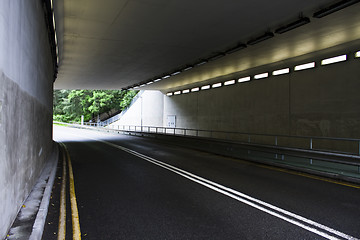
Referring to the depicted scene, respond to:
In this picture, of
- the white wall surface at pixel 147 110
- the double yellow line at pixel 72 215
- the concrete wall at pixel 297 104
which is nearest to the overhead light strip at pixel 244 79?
the concrete wall at pixel 297 104

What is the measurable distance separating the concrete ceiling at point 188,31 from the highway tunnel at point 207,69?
0.14 ft

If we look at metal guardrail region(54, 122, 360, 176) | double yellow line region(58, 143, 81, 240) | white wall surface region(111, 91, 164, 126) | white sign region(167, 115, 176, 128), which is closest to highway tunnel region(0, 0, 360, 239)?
metal guardrail region(54, 122, 360, 176)

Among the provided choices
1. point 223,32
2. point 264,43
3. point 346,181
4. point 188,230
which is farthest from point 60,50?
point 346,181

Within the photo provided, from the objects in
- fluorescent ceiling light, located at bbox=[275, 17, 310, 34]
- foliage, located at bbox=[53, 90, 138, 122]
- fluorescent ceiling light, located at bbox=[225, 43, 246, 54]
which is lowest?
fluorescent ceiling light, located at bbox=[275, 17, 310, 34]

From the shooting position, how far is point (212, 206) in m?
5.24

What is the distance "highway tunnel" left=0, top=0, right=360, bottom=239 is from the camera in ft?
13.5

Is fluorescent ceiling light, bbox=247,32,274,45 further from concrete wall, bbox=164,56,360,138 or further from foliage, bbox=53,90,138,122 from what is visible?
foliage, bbox=53,90,138,122

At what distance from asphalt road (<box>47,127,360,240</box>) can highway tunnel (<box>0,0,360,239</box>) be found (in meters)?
0.06

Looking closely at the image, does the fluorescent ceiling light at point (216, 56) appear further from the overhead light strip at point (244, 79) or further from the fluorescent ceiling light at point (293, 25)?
the fluorescent ceiling light at point (293, 25)

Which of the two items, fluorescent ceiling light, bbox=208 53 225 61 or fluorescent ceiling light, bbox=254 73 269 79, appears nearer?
fluorescent ceiling light, bbox=208 53 225 61

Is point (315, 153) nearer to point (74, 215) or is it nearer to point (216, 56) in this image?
point (216, 56)

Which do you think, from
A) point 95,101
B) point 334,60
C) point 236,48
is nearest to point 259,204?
point 236,48

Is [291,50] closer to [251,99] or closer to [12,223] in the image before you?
[251,99]

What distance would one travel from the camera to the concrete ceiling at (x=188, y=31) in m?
7.84
